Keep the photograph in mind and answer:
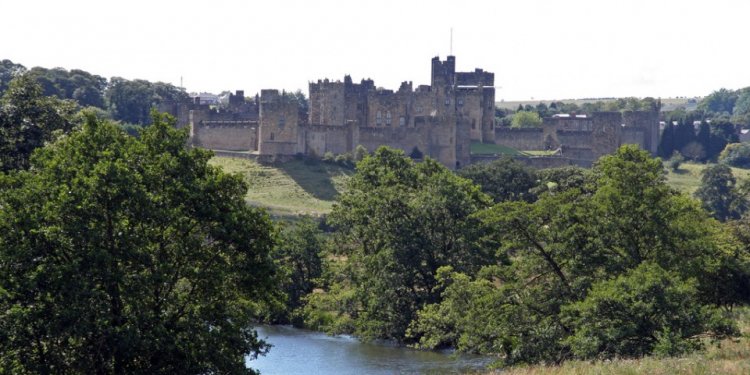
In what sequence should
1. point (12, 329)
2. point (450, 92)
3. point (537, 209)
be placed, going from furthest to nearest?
1. point (450, 92)
2. point (537, 209)
3. point (12, 329)

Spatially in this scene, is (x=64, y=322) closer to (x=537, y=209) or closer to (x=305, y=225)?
(x=537, y=209)

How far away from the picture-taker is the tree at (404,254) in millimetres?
39625

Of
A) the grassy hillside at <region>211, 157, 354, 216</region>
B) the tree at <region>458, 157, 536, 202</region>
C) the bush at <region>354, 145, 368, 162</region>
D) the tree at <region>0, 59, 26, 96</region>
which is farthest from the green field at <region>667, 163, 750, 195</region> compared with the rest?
the tree at <region>0, 59, 26, 96</region>

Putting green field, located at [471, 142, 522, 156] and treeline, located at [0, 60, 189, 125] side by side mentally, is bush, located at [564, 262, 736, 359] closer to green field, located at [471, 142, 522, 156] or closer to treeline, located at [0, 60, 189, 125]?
green field, located at [471, 142, 522, 156]

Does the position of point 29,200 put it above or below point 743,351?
above

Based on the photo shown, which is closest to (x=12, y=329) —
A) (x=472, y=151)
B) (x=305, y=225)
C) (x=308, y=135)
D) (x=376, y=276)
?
(x=376, y=276)

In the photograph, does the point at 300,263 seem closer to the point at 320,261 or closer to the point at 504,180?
the point at 320,261

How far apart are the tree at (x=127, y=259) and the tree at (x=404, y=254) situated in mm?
14693

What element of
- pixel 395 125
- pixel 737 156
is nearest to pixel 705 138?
pixel 737 156

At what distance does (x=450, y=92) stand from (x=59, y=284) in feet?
217

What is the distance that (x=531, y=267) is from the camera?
33.1 meters

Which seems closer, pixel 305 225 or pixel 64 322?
pixel 64 322

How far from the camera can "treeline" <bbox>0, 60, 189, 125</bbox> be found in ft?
317

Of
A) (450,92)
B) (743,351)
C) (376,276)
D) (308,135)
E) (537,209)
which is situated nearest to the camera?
(743,351)
